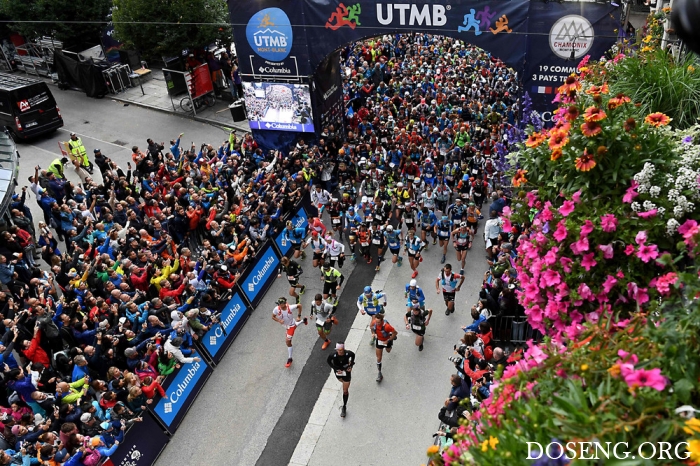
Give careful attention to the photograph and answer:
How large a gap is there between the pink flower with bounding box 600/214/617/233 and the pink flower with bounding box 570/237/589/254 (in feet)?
0.69

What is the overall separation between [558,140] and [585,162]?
0.40 m

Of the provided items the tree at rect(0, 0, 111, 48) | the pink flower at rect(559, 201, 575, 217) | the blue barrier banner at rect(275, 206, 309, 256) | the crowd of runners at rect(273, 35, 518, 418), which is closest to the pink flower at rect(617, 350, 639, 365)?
the pink flower at rect(559, 201, 575, 217)

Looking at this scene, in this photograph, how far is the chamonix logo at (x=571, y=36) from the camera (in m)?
15.1

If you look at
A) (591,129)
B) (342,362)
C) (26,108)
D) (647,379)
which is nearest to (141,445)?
(342,362)

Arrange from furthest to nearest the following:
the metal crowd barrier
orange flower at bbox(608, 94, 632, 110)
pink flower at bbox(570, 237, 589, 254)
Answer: the metal crowd barrier → orange flower at bbox(608, 94, 632, 110) → pink flower at bbox(570, 237, 589, 254)

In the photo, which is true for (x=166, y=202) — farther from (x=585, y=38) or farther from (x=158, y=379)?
(x=585, y=38)

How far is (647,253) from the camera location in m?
5.63

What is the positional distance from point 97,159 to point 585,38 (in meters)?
13.8

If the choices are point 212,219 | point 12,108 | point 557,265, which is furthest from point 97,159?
point 557,265

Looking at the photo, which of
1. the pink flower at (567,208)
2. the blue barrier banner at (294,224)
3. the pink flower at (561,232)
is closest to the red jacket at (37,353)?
the blue barrier banner at (294,224)

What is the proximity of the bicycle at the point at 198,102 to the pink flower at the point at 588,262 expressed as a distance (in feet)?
69.0

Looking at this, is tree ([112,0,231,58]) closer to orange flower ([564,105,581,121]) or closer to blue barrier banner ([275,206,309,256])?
blue barrier banner ([275,206,309,256])

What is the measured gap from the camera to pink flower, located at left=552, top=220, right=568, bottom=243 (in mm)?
6020

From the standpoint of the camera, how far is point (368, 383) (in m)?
11.8
